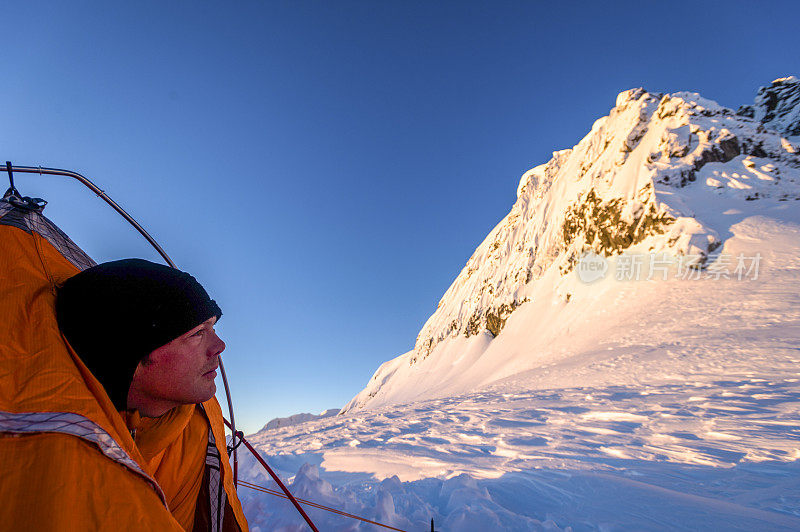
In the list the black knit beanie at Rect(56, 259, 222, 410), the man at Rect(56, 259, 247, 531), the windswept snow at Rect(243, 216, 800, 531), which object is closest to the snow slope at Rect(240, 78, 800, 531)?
the windswept snow at Rect(243, 216, 800, 531)

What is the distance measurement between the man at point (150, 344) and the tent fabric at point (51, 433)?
7cm

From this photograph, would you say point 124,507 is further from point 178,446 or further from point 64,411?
point 178,446

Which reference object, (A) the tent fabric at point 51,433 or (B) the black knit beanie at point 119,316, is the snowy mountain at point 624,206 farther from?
(A) the tent fabric at point 51,433

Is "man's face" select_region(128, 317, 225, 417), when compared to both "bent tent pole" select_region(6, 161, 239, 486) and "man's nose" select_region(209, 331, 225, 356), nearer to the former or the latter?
"man's nose" select_region(209, 331, 225, 356)

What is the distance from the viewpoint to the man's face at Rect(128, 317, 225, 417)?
1524 mm

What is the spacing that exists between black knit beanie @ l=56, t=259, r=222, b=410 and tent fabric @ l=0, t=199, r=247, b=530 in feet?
0.17

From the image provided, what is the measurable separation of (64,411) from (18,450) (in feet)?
0.41

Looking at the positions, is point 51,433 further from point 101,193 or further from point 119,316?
point 101,193

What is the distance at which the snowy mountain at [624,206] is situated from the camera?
60.3ft

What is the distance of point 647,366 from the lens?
9.65 meters

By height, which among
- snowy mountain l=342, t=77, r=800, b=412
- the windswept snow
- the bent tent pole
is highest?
snowy mountain l=342, t=77, r=800, b=412

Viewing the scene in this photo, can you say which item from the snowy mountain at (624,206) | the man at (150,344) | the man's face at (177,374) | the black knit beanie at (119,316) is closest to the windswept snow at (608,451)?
the man at (150,344)

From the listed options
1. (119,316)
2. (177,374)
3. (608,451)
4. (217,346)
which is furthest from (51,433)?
(608,451)

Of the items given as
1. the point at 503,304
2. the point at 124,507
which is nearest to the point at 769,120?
the point at 503,304
